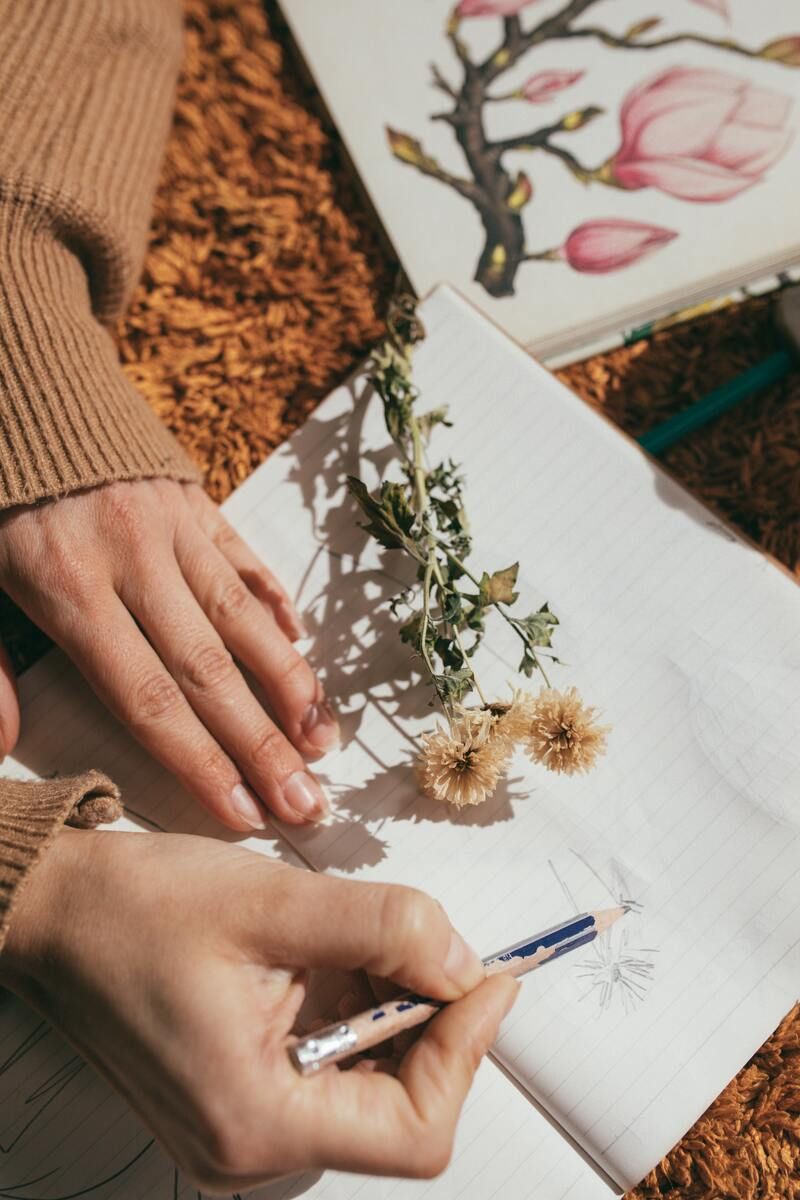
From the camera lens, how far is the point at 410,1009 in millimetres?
348

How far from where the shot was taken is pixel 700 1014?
413mm

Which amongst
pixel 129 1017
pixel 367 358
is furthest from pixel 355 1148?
pixel 367 358

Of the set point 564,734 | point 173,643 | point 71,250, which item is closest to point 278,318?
point 71,250

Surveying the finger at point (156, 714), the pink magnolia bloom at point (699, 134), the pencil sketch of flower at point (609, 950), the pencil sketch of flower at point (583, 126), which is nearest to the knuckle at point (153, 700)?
the finger at point (156, 714)

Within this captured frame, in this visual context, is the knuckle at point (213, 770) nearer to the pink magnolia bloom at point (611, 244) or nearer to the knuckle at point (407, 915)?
the knuckle at point (407, 915)

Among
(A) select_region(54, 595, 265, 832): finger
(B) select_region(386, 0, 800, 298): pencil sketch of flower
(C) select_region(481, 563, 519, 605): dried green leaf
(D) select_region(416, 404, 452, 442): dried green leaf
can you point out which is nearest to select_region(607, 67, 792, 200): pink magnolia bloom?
(B) select_region(386, 0, 800, 298): pencil sketch of flower

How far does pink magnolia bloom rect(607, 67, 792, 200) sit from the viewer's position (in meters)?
0.54

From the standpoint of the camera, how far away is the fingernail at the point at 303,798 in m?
0.43

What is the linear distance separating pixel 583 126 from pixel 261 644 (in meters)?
0.39

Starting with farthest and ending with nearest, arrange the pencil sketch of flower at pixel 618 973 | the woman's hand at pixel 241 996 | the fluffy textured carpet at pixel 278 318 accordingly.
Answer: the fluffy textured carpet at pixel 278 318 < the pencil sketch of flower at pixel 618 973 < the woman's hand at pixel 241 996

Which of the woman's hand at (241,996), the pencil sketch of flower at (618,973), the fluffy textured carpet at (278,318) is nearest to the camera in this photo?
the woman's hand at (241,996)

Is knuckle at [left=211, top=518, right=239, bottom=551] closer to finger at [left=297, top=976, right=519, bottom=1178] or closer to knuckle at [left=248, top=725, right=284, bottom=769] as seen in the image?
knuckle at [left=248, top=725, right=284, bottom=769]

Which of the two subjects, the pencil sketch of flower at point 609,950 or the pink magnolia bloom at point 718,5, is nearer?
the pencil sketch of flower at point 609,950

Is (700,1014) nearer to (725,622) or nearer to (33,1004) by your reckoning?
(725,622)
